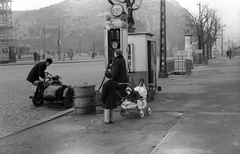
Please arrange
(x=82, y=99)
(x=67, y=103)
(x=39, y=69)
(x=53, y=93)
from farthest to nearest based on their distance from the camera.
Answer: (x=39, y=69) → (x=67, y=103) → (x=53, y=93) → (x=82, y=99)

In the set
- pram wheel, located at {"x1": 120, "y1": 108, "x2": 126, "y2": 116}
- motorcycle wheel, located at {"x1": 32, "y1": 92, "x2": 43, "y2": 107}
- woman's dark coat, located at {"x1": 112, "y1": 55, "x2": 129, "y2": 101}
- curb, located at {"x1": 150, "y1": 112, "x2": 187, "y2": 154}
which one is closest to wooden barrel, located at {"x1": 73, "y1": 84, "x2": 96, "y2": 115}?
woman's dark coat, located at {"x1": 112, "y1": 55, "x2": 129, "y2": 101}

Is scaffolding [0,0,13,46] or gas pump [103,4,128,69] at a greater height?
scaffolding [0,0,13,46]

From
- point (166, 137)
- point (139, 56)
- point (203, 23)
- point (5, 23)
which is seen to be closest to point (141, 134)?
point (166, 137)

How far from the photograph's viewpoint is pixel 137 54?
41.6 feet

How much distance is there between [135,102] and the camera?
8.91 metres

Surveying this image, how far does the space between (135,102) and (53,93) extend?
9.82 feet

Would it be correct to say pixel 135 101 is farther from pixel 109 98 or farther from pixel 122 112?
pixel 109 98

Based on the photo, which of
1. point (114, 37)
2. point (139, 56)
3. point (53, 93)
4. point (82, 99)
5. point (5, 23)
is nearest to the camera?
point (82, 99)

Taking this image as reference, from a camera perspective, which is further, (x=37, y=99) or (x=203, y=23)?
(x=203, y=23)

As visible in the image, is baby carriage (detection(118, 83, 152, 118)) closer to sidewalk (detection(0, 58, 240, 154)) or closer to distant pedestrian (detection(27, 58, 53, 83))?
sidewalk (detection(0, 58, 240, 154))

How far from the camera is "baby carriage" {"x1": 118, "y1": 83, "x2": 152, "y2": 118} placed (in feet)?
28.2

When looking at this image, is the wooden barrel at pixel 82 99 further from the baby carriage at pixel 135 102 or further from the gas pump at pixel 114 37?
the gas pump at pixel 114 37

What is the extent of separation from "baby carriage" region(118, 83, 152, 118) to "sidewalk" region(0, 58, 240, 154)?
0.21m

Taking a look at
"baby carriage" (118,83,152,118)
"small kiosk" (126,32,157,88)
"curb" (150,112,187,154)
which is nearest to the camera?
"curb" (150,112,187,154)
